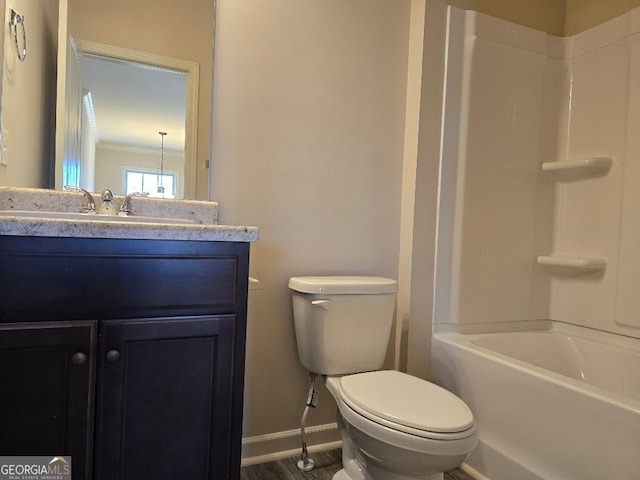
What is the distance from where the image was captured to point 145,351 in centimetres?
109

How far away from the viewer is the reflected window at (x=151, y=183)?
1.57 m

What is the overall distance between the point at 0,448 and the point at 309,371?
40.7 inches

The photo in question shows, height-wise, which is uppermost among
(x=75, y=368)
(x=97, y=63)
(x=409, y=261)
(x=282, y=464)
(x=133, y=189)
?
(x=97, y=63)

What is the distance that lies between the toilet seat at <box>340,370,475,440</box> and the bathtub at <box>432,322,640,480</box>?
351mm

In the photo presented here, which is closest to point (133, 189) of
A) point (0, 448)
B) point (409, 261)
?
point (0, 448)

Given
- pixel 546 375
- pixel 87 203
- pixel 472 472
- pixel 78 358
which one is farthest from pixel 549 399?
pixel 87 203

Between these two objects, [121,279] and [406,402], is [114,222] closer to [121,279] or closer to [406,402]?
[121,279]

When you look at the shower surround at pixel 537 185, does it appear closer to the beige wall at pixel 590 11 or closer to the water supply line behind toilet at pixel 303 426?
the beige wall at pixel 590 11

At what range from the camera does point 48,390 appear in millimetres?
1004

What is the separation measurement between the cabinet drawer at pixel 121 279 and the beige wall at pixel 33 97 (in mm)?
605

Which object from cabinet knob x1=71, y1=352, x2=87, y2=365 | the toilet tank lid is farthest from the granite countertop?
the toilet tank lid

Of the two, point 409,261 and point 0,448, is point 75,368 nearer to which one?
point 0,448

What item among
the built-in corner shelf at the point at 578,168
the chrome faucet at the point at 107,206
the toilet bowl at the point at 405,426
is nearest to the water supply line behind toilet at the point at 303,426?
the toilet bowl at the point at 405,426

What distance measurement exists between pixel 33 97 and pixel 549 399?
6.76 feet
